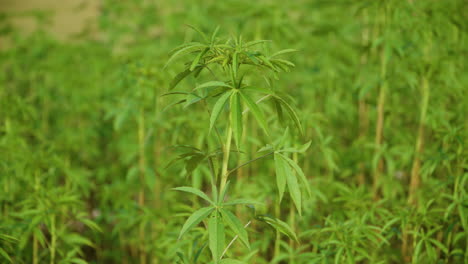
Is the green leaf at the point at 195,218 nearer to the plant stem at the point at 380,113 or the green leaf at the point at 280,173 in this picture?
the green leaf at the point at 280,173

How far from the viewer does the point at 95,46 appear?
4.23 metres

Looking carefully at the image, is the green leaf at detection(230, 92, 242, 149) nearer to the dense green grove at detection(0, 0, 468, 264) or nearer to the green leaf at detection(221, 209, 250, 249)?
the dense green grove at detection(0, 0, 468, 264)

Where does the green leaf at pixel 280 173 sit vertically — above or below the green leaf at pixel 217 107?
below

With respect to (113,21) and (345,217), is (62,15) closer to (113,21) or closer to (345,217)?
(113,21)

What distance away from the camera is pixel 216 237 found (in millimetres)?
1077

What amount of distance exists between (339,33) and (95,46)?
270 centimetres

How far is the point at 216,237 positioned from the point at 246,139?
1468 millimetres

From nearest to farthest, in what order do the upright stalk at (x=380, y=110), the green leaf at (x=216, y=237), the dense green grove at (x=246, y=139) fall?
the green leaf at (x=216, y=237)
the dense green grove at (x=246, y=139)
the upright stalk at (x=380, y=110)

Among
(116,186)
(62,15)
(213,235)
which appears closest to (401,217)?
(213,235)

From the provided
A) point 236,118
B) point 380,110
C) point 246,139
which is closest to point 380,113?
point 380,110

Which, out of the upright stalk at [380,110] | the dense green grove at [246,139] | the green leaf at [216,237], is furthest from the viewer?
the upright stalk at [380,110]

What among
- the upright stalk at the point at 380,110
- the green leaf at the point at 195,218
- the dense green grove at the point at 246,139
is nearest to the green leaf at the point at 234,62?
the dense green grove at the point at 246,139

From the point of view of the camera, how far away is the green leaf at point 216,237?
106 centimetres

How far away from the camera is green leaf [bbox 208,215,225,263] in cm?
106
